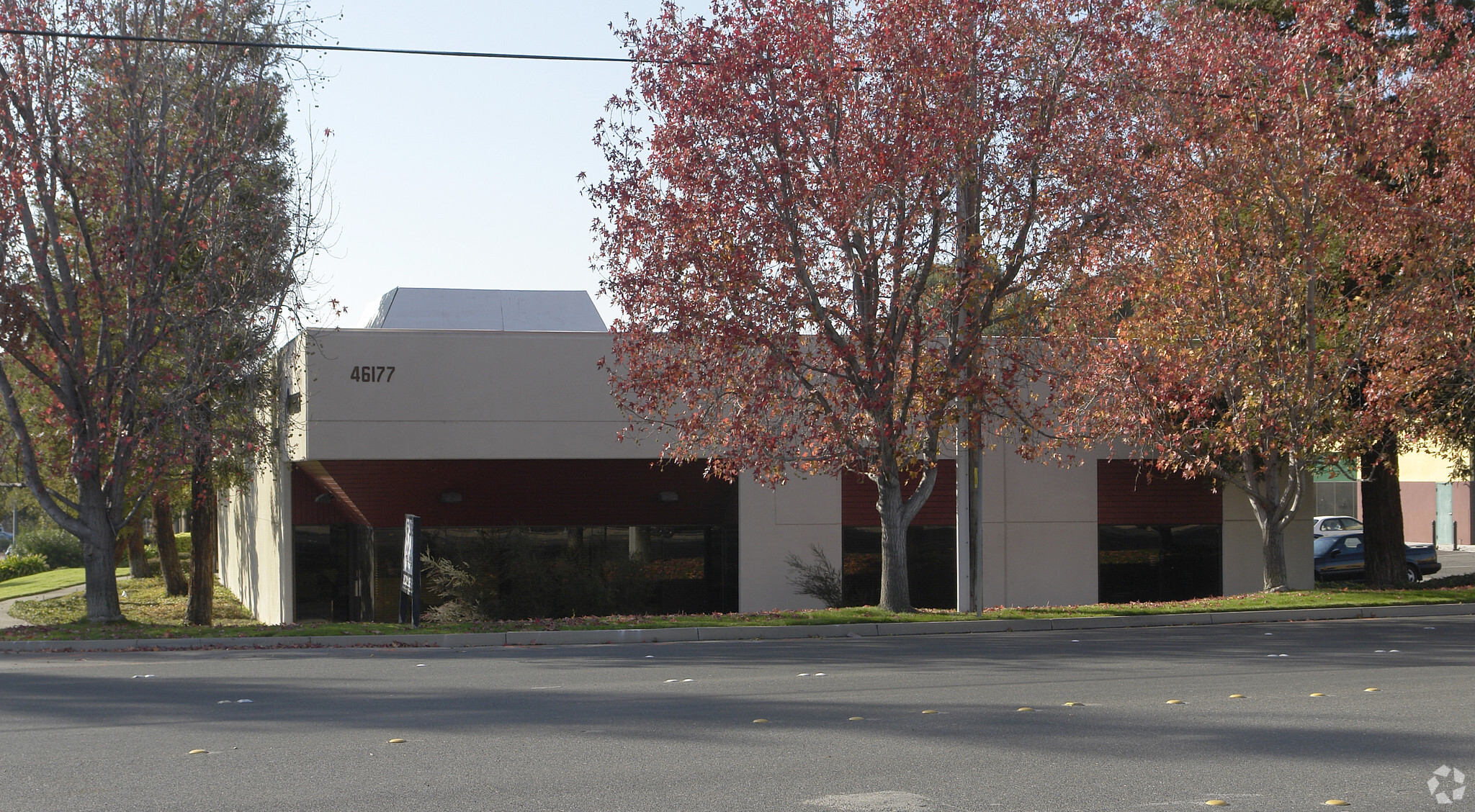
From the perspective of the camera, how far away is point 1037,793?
6617 mm

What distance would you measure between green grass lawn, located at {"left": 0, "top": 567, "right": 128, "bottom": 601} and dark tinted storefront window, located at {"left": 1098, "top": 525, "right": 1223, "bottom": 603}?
31381 mm

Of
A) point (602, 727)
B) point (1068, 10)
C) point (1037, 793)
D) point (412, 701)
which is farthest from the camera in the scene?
point (1068, 10)

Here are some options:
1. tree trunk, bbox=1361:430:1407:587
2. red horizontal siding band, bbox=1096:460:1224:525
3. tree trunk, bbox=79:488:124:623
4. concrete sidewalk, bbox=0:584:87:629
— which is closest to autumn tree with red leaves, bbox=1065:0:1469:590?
tree trunk, bbox=1361:430:1407:587

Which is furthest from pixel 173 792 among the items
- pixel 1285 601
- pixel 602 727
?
pixel 1285 601

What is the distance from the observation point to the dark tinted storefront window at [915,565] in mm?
23703

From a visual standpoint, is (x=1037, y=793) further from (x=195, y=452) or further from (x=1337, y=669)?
(x=195, y=452)

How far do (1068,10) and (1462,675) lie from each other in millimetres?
10246

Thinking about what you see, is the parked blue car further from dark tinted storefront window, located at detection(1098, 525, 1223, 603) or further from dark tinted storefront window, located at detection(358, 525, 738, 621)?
dark tinted storefront window, located at detection(358, 525, 738, 621)

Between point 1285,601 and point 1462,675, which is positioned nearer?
point 1462,675

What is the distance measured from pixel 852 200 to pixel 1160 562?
43.3ft

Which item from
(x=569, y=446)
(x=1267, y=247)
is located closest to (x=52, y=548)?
(x=569, y=446)

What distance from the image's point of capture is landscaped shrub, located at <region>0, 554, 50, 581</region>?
48.7 m

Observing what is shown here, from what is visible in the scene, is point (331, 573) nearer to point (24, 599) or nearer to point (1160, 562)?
point (24, 599)

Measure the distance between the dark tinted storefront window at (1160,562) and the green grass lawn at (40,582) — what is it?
31.4 m
